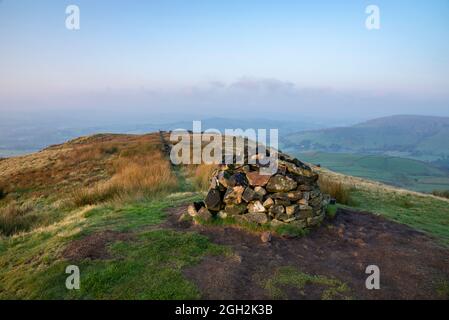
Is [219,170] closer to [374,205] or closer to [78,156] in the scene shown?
[374,205]

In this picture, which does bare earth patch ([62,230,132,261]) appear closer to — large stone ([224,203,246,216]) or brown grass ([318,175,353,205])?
large stone ([224,203,246,216])

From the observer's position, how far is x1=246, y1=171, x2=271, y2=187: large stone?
9367 mm

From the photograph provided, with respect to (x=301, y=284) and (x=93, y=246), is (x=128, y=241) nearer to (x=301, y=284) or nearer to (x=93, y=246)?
(x=93, y=246)

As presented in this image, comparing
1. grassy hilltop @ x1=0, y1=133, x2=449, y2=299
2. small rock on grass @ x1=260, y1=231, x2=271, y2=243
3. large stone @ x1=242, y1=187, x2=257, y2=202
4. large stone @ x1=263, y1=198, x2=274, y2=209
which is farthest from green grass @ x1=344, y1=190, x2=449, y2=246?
large stone @ x1=242, y1=187, x2=257, y2=202

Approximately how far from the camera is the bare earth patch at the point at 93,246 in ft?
24.1

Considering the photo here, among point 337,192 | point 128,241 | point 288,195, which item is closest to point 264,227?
point 288,195

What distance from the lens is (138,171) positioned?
1698 centimetres

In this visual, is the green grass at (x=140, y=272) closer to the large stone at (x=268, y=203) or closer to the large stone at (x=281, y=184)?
the large stone at (x=268, y=203)

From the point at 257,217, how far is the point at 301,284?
2945 millimetres

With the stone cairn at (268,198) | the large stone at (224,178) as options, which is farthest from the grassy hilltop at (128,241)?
the large stone at (224,178)

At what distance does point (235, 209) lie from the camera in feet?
30.8

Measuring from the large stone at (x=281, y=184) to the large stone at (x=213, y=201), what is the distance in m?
1.52

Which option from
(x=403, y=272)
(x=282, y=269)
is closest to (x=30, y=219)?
(x=282, y=269)
